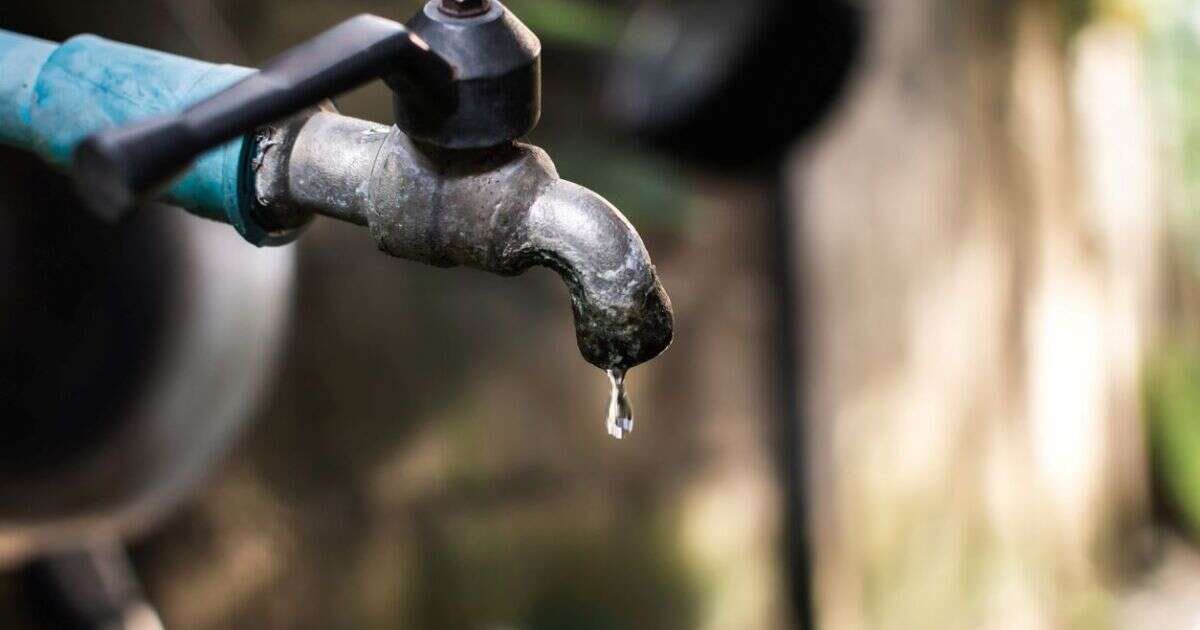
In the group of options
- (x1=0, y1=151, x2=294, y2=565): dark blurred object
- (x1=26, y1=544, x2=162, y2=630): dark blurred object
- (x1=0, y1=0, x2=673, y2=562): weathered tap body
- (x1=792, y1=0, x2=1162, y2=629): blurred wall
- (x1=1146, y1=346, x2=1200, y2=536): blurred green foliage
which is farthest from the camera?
(x1=1146, y1=346, x2=1200, y2=536): blurred green foliage

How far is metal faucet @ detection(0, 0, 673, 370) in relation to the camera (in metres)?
0.50

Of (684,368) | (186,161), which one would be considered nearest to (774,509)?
(684,368)

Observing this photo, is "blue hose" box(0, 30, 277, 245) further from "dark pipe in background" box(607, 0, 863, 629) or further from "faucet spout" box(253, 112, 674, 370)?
"dark pipe in background" box(607, 0, 863, 629)

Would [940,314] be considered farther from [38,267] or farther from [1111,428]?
[38,267]

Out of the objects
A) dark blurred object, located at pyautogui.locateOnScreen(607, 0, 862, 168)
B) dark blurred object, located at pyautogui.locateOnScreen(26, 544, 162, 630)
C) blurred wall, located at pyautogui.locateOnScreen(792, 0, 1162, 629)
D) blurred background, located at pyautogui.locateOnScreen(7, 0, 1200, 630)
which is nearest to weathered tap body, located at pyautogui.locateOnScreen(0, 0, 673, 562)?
blurred background, located at pyautogui.locateOnScreen(7, 0, 1200, 630)

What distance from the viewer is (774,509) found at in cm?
192

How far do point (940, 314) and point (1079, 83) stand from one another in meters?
0.49

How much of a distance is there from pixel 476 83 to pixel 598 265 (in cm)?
9

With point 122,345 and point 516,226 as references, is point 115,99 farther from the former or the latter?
point 122,345

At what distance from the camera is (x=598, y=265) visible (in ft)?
1.75

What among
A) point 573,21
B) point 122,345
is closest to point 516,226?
point 122,345

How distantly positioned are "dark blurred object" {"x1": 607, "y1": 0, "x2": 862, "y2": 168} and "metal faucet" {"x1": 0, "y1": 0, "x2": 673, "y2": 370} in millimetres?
880

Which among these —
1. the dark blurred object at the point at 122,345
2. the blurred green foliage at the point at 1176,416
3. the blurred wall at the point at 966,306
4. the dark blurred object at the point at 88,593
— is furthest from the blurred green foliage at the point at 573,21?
the blurred green foliage at the point at 1176,416

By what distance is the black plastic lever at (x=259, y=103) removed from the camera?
1.33ft
